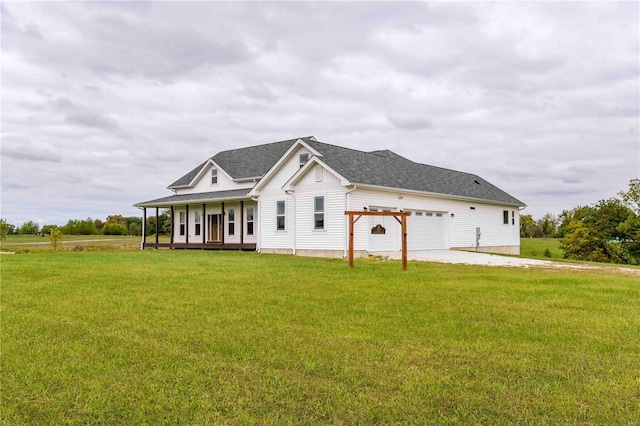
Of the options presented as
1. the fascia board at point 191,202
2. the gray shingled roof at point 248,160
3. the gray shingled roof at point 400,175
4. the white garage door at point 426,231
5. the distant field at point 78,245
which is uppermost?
the gray shingled roof at point 248,160

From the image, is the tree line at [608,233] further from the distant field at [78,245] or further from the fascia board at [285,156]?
the distant field at [78,245]

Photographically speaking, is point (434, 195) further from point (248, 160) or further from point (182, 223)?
point (182, 223)

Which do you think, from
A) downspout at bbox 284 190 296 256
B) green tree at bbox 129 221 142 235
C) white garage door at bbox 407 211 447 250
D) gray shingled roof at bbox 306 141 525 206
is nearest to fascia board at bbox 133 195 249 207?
downspout at bbox 284 190 296 256

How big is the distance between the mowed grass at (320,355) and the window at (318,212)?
11073mm

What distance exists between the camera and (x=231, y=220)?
28.1 meters

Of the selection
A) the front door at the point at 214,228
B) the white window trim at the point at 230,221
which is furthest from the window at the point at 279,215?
the front door at the point at 214,228

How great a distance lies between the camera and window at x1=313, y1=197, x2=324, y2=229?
837 inches

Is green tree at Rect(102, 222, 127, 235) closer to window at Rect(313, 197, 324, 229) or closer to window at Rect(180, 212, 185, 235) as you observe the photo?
window at Rect(180, 212, 185, 235)

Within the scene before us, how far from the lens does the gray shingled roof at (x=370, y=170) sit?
21984mm

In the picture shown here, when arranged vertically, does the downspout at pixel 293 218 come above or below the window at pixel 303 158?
below

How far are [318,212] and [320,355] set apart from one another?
16.1m

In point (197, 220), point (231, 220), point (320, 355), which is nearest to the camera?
point (320, 355)

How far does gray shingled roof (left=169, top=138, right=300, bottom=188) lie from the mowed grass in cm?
1925

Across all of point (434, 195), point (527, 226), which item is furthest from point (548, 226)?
point (434, 195)
